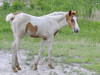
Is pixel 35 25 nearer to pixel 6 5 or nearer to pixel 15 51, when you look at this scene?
pixel 15 51

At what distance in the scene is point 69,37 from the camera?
42.0 feet

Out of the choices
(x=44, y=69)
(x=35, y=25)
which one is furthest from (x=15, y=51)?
(x=44, y=69)

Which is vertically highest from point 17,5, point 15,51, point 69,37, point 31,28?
point 31,28

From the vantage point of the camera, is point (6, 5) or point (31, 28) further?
point (6, 5)

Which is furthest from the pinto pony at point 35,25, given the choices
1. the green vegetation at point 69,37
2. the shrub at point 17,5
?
the shrub at point 17,5

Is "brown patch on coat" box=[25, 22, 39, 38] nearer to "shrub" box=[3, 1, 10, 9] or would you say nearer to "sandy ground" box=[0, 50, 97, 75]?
"sandy ground" box=[0, 50, 97, 75]

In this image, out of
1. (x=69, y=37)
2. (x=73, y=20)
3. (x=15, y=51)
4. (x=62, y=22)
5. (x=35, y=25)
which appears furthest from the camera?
(x=69, y=37)

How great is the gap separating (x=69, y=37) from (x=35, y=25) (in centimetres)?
601

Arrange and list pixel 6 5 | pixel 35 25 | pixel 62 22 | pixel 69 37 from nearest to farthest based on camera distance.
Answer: pixel 35 25
pixel 62 22
pixel 69 37
pixel 6 5

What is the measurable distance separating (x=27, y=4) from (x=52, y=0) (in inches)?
77.6

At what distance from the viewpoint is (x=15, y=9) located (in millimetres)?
17406

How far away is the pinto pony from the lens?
6.81 m

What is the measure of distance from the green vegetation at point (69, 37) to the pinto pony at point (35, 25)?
1.47 m

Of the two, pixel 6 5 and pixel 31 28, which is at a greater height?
pixel 31 28
